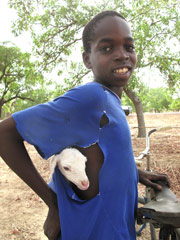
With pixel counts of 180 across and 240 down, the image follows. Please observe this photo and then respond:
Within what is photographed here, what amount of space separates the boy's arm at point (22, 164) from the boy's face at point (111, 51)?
51 centimetres

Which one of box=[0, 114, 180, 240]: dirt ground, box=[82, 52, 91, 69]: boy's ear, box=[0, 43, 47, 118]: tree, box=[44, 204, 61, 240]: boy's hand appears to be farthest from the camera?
box=[0, 43, 47, 118]: tree

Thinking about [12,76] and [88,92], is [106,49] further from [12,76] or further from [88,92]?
[12,76]

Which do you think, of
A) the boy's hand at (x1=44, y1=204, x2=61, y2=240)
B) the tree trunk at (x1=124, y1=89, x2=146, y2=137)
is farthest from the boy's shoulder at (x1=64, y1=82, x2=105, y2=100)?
the tree trunk at (x1=124, y1=89, x2=146, y2=137)

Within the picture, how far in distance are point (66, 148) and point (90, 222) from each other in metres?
0.33

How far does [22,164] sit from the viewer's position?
37.2 inches

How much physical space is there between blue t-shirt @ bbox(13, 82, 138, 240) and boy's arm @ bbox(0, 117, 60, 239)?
4 cm

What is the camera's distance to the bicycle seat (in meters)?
1.02

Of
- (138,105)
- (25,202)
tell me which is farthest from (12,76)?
(25,202)

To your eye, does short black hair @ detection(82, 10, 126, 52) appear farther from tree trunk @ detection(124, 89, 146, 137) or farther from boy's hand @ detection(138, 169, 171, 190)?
tree trunk @ detection(124, 89, 146, 137)

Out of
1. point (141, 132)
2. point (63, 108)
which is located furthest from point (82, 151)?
point (141, 132)

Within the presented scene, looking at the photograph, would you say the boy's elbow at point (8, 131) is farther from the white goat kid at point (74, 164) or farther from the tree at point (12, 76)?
the tree at point (12, 76)

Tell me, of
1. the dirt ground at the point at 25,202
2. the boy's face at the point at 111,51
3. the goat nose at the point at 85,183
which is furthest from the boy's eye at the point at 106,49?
the dirt ground at the point at 25,202

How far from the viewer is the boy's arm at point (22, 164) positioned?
894 mm

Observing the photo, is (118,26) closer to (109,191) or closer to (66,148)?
(66,148)
